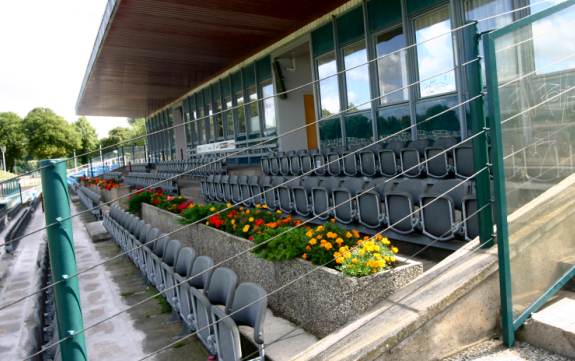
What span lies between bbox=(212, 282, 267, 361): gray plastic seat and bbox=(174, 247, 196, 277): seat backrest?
1.08 m

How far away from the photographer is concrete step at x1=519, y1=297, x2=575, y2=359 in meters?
2.31

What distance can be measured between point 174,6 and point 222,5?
1.06m

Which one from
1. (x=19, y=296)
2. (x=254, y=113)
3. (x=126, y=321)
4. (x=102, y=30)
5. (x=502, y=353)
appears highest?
(x=102, y=30)

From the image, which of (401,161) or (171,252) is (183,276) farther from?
(401,161)

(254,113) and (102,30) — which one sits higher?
(102,30)

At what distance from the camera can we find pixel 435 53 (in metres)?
7.93

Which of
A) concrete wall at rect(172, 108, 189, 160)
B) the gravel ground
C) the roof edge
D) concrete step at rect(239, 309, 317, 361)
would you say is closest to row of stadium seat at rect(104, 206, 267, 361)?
concrete step at rect(239, 309, 317, 361)

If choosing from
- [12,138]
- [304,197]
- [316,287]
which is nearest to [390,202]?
[316,287]

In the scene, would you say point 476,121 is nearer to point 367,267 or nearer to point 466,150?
point 367,267

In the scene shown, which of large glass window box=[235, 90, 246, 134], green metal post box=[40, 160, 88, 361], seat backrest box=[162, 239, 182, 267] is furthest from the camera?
large glass window box=[235, 90, 246, 134]

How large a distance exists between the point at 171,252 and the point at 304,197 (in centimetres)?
211

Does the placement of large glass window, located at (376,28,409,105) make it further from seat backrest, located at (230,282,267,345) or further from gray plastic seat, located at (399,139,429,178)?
seat backrest, located at (230,282,267,345)

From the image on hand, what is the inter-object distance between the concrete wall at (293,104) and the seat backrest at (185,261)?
9.25m

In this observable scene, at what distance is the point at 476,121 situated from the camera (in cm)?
→ 266
